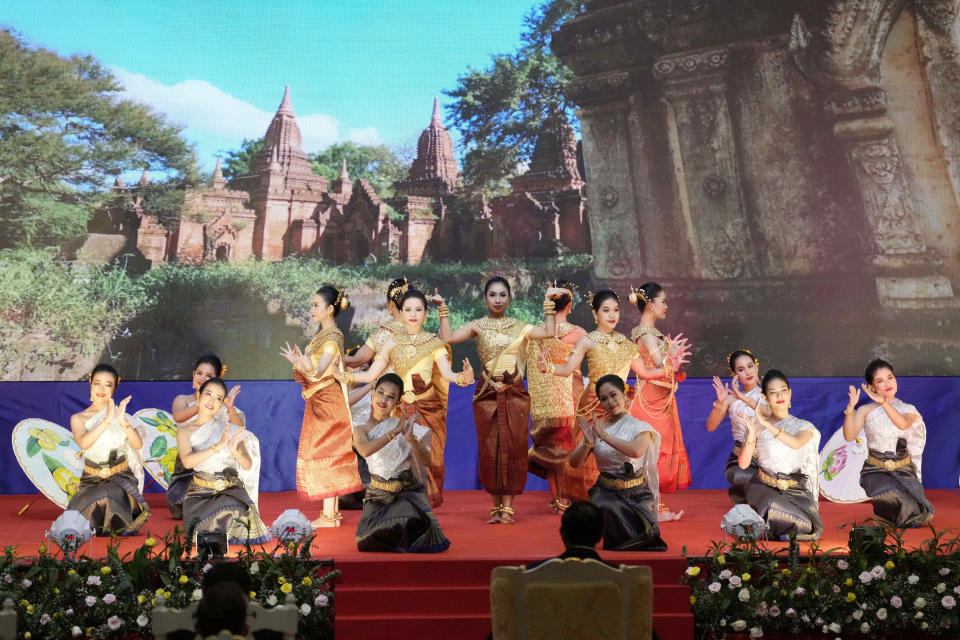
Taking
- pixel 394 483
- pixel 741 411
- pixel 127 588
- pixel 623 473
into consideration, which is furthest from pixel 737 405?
pixel 127 588

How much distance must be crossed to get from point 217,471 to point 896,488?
403 centimetres

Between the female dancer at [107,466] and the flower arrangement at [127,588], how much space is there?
888 millimetres

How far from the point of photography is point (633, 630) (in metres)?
2.84

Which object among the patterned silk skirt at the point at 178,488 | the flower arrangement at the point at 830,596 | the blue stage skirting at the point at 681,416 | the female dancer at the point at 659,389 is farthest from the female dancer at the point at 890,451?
the patterned silk skirt at the point at 178,488

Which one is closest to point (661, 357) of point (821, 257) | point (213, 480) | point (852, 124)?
point (213, 480)

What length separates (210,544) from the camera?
4.28 metres

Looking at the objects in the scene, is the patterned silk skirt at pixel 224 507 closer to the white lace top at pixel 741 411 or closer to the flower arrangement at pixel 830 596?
the flower arrangement at pixel 830 596

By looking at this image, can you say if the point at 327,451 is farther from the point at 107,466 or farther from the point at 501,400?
the point at 107,466

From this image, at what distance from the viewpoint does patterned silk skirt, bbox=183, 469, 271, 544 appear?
15.4ft

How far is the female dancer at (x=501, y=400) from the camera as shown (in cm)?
544

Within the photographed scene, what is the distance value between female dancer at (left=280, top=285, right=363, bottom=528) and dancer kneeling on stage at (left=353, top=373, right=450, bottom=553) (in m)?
0.85

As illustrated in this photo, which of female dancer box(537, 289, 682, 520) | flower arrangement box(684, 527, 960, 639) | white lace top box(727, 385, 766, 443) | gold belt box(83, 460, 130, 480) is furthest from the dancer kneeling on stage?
white lace top box(727, 385, 766, 443)

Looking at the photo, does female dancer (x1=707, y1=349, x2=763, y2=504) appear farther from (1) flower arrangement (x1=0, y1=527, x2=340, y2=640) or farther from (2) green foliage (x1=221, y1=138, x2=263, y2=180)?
(2) green foliage (x1=221, y1=138, x2=263, y2=180)

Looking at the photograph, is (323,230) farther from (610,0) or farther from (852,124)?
(852,124)
